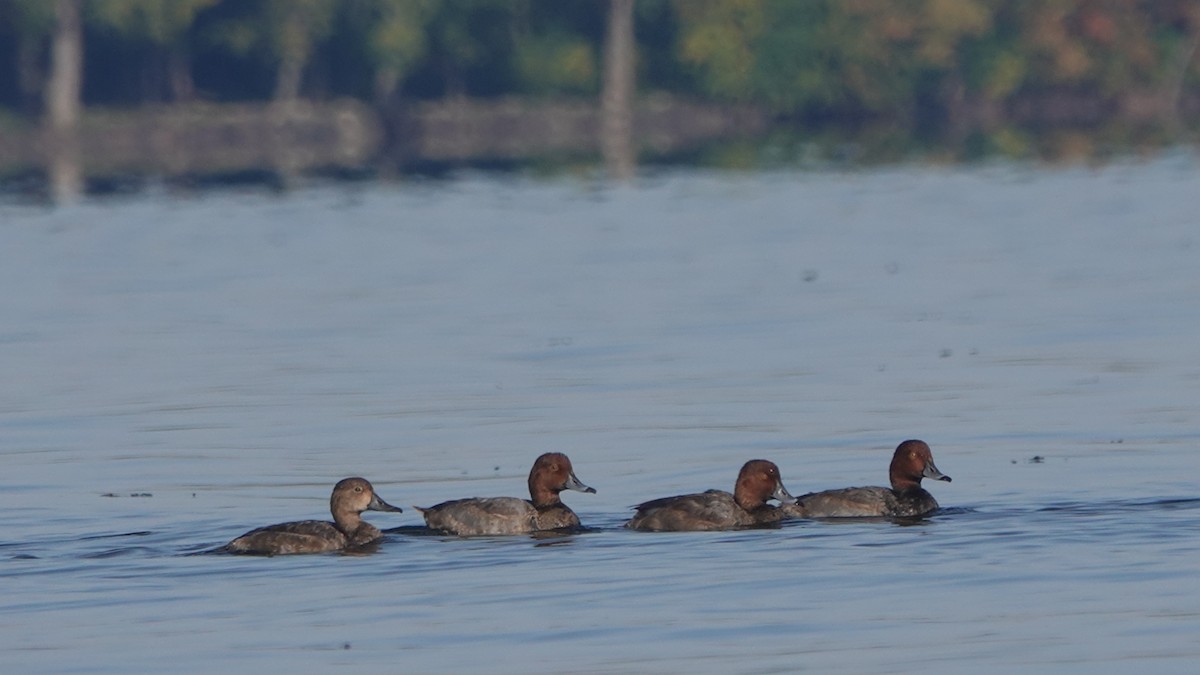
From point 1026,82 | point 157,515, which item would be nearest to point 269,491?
point 157,515

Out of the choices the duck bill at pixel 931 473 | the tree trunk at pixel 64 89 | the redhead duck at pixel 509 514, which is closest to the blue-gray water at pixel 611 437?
the redhead duck at pixel 509 514

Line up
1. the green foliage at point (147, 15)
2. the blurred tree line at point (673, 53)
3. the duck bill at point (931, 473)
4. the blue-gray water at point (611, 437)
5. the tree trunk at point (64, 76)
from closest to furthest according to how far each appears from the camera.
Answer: the blue-gray water at point (611, 437) → the duck bill at point (931, 473) → the green foliage at point (147, 15) → the tree trunk at point (64, 76) → the blurred tree line at point (673, 53)

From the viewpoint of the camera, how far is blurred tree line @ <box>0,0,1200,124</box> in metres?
96.7

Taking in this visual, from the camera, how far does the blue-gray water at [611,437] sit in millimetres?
14414

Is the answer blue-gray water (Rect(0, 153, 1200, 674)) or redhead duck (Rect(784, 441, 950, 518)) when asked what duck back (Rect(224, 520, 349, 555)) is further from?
redhead duck (Rect(784, 441, 950, 518))

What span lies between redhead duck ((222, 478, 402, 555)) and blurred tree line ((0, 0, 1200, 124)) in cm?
7673

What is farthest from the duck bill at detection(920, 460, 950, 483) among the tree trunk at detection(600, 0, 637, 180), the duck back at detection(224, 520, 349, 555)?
the tree trunk at detection(600, 0, 637, 180)

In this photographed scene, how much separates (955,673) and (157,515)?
734 centimetres

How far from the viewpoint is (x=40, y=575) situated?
644 inches

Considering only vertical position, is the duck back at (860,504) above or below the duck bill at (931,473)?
below

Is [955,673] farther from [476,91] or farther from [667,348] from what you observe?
[476,91]

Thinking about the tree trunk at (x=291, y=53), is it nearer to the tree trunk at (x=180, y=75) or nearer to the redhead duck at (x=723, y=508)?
the tree trunk at (x=180, y=75)

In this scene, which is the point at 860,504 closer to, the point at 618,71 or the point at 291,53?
the point at 291,53

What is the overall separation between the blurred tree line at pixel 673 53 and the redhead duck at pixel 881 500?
76638 mm
